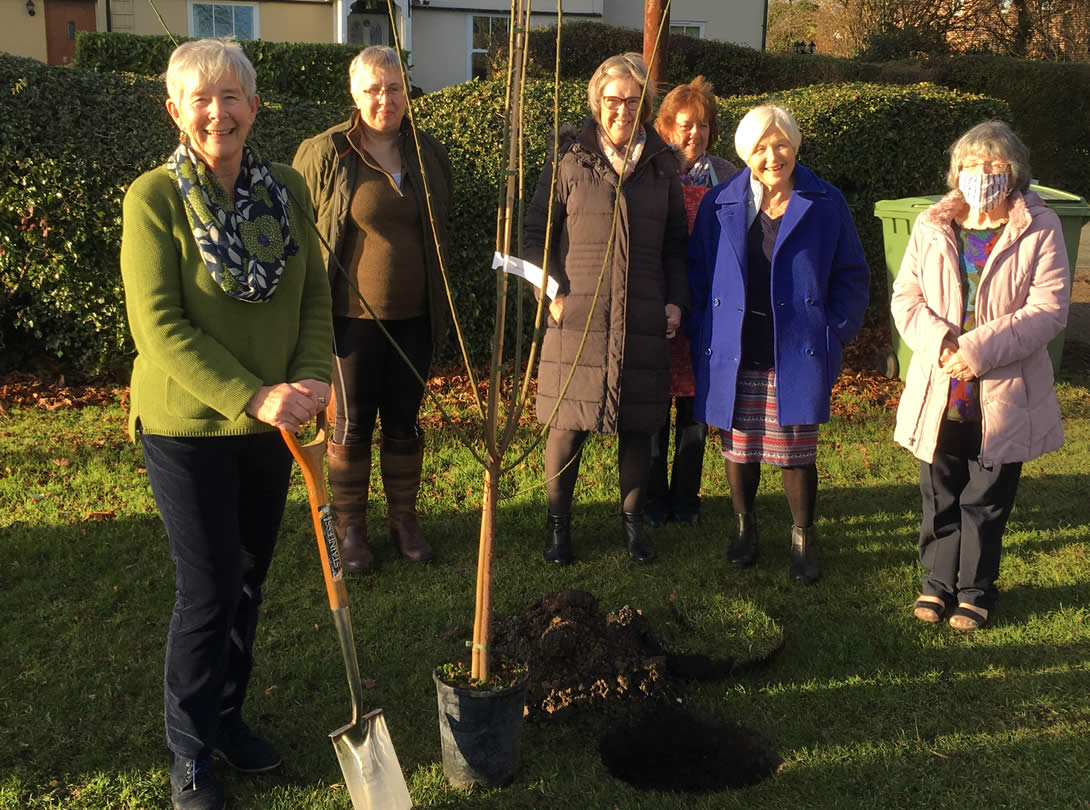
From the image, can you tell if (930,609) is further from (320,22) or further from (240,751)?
(320,22)

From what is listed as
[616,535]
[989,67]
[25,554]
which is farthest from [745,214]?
[989,67]

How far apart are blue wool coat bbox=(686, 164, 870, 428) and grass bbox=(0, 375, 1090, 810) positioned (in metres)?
0.85

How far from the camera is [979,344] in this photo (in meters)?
3.79

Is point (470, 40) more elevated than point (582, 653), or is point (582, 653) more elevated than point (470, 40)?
point (470, 40)

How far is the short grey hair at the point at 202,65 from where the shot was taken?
8.17ft

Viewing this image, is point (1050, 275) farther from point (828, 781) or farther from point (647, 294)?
point (828, 781)

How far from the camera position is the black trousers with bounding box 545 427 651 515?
14.9 ft

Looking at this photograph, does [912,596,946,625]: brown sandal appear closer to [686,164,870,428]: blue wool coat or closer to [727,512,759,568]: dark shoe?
[727,512,759,568]: dark shoe

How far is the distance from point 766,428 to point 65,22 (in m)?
21.2

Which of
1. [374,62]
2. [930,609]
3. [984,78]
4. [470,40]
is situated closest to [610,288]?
[374,62]

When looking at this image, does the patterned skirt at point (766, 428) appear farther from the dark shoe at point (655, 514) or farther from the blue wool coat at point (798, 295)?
the dark shoe at point (655, 514)

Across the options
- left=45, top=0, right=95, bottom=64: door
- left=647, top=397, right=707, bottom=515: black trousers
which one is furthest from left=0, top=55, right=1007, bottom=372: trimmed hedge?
left=45, top=0, right=95, bottom=64: door

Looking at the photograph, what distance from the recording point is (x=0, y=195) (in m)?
6.29

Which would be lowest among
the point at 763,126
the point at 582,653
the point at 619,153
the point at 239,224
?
the point at 582,653
